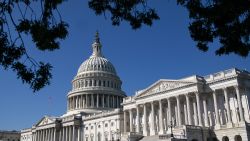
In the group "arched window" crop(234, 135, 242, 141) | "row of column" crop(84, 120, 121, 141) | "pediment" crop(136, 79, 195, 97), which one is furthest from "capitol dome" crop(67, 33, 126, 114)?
"arched window" crop(234, 135, 242, 141)

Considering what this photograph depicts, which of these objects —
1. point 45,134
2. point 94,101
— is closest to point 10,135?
point 45,134

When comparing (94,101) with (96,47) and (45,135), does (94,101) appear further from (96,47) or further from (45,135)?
(96,47)

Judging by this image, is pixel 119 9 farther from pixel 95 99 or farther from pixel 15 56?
pixel 95 99

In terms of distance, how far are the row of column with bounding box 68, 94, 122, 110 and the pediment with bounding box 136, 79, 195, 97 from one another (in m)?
40.5

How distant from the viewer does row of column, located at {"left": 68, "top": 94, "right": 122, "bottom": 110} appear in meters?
124

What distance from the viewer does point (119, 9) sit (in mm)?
14734

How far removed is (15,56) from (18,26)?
48.0 inches

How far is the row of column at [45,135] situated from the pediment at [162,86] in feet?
143

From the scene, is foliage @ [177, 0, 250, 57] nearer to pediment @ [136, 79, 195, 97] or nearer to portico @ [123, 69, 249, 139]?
portico @ [123, 69, 249, 139]

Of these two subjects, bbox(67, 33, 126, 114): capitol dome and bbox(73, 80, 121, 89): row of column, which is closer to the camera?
bbox(67, 33, 126, 114): capitol dome

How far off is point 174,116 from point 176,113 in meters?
1.95

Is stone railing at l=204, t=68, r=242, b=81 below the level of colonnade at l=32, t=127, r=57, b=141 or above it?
above

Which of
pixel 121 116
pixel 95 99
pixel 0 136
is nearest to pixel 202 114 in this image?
pixel 121 116

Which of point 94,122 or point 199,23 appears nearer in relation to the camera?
point 199,23
